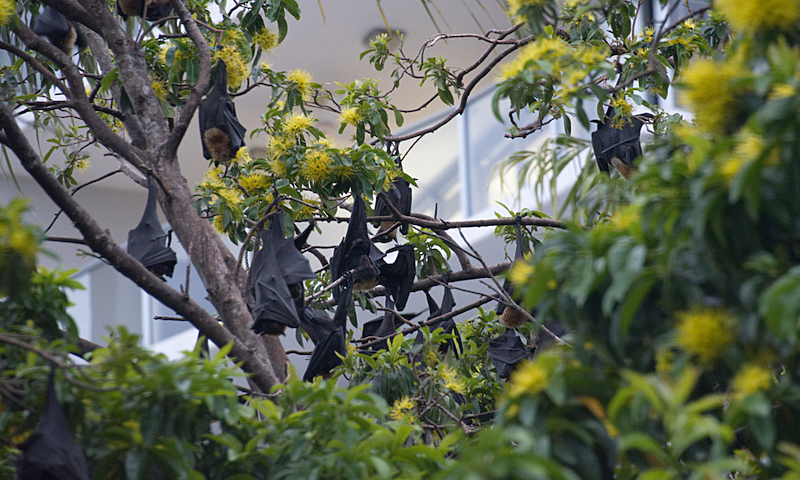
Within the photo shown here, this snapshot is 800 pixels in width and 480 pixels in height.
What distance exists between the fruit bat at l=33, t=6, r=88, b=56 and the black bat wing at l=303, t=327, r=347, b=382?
156 cm

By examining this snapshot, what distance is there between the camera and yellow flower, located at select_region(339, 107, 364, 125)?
9.05 ft

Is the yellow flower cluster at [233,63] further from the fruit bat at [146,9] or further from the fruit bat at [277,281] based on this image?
the fruit bat at [277,281]

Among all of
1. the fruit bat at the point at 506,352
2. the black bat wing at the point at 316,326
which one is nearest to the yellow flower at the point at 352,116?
the black bat wing at the point at 316,326

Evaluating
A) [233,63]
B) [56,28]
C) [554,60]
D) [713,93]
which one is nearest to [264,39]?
[233,63]

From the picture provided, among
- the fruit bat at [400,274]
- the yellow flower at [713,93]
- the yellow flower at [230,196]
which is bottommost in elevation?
the fruit bat at [400,274]

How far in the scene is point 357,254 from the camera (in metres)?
2.79

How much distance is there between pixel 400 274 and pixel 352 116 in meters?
0.67

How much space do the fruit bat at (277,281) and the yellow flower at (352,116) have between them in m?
0.46

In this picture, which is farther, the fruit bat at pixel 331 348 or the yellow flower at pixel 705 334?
the fruit bat at pixel 331 348

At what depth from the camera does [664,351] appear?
3.31 ft

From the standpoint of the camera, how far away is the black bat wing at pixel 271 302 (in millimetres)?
2301

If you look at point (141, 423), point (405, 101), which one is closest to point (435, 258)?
point (141, 423)

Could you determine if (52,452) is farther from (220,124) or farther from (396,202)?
(396,202)

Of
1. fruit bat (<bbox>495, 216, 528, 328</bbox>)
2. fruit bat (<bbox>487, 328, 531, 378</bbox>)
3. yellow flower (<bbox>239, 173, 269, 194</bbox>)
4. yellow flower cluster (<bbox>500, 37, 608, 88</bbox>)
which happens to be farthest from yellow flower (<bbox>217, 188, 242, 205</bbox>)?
yellow flower cluster (<bbox>500, 37, 608, 88</bbox>)
